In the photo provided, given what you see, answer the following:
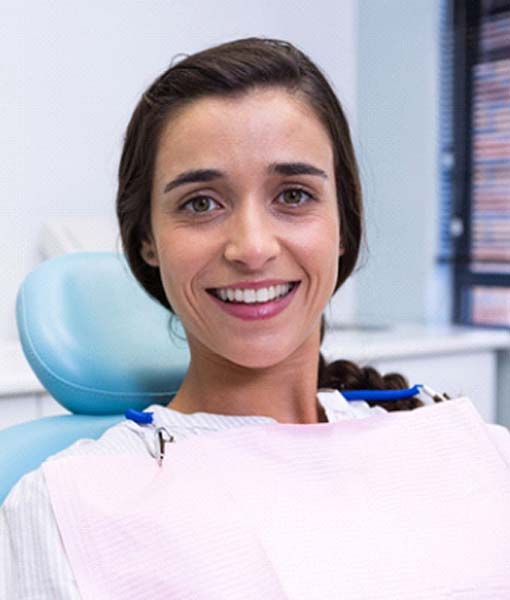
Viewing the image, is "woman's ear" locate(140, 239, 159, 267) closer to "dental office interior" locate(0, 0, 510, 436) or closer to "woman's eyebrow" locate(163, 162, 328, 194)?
"woman's eyebrow" locate(163, 162, 328, 194)

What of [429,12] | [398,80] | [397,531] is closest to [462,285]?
[398,80]

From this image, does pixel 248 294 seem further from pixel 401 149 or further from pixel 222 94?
pixel 401 149

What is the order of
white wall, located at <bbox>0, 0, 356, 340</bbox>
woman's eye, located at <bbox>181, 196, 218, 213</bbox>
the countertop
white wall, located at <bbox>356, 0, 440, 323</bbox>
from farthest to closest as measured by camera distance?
1. white wall, located at <bbox>356, 0, 440, 323</bbox>
2. white wall, located at <bbox>0, 0, 356, 340</bbox>
3. the countertop
4. woman's eye, located at <bbox>181, 196, 218, 213</bbox>

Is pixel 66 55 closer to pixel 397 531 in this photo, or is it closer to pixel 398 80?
pixel 398 80

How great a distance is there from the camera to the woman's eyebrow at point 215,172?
0.81 m

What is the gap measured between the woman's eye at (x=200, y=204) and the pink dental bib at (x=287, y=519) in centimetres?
21

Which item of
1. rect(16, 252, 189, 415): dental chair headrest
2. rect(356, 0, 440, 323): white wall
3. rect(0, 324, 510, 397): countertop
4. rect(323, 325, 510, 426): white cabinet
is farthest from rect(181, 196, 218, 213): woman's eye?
rect(356, 0, 440, 323): white wall

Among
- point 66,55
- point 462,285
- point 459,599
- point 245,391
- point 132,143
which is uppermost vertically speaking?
point 66,55

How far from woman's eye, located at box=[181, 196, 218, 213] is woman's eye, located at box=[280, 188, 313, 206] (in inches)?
2.7

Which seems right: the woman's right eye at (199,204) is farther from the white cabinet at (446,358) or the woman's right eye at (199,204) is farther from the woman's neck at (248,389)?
the white cabinet at (446,358)

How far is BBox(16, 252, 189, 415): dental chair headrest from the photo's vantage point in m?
1.00

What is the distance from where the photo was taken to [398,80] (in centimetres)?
278

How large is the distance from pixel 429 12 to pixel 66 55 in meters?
1.32

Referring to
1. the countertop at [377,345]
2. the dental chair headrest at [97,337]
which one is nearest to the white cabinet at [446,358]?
the countertop at [377,345]
